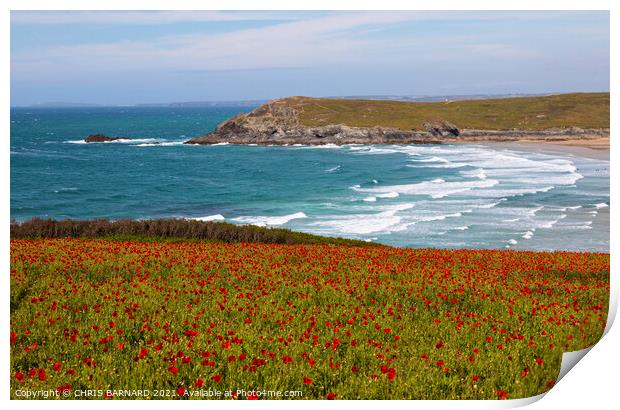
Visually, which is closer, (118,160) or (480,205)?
(480,205)

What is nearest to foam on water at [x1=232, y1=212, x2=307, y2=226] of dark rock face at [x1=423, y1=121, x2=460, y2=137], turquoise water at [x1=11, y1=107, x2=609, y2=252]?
turquoise water at [x1=11, y1=107, x2=609, y2=252]

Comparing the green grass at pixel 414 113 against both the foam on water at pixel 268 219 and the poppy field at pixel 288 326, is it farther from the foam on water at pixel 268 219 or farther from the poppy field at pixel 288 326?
the poppy field at pixel 288 326

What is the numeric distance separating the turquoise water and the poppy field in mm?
5165

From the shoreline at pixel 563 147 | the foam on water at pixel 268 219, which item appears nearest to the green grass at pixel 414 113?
the shoreline at pixel 563 147

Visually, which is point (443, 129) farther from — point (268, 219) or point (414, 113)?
point (268, 219)

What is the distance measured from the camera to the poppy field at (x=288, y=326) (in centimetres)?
845

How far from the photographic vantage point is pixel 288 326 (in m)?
10.1

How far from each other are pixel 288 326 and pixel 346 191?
2048 inches

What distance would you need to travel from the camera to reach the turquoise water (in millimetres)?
32938

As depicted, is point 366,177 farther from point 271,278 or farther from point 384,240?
point 271,278

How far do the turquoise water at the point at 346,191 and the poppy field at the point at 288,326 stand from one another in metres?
5.17
